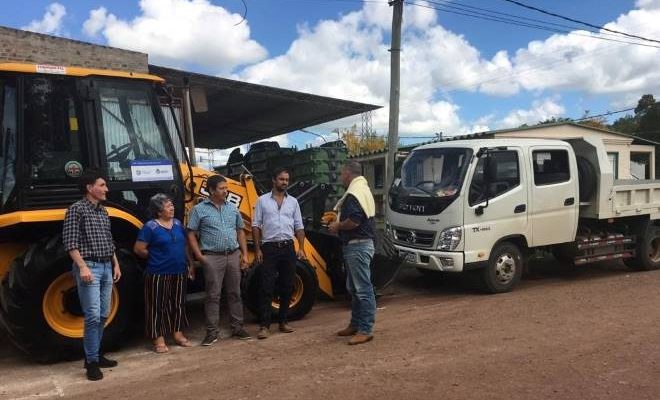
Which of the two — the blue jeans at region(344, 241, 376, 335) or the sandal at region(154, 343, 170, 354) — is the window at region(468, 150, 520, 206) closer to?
the blue jeans at region(344, 241, 376, 335)

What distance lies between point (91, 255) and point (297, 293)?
2.65 meters

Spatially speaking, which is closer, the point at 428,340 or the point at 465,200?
the point at 428,340

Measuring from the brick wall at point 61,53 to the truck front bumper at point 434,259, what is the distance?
6.42 meters

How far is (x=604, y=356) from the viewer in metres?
5.24

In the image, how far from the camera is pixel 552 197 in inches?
342

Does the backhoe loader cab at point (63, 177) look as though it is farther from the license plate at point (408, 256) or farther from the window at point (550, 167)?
the window at point (550, 167)

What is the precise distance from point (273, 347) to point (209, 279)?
93cm

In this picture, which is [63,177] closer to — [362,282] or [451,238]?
[362,282]

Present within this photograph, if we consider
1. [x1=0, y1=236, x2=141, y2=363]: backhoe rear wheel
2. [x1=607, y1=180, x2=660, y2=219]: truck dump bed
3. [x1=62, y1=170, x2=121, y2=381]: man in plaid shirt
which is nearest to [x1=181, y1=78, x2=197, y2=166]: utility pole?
[x1=0, y1=236, x2=141, y2=363]: backhoe rear wheel

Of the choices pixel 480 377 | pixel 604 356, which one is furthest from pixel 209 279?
pixel 604 356

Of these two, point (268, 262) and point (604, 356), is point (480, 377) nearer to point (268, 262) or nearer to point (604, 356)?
point (604, 356)

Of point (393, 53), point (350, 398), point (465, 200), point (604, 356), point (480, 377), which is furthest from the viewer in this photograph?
point (393, 53)

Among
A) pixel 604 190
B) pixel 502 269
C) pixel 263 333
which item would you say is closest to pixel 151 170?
pixel 263 333

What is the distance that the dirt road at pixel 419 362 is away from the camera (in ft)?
14.9
